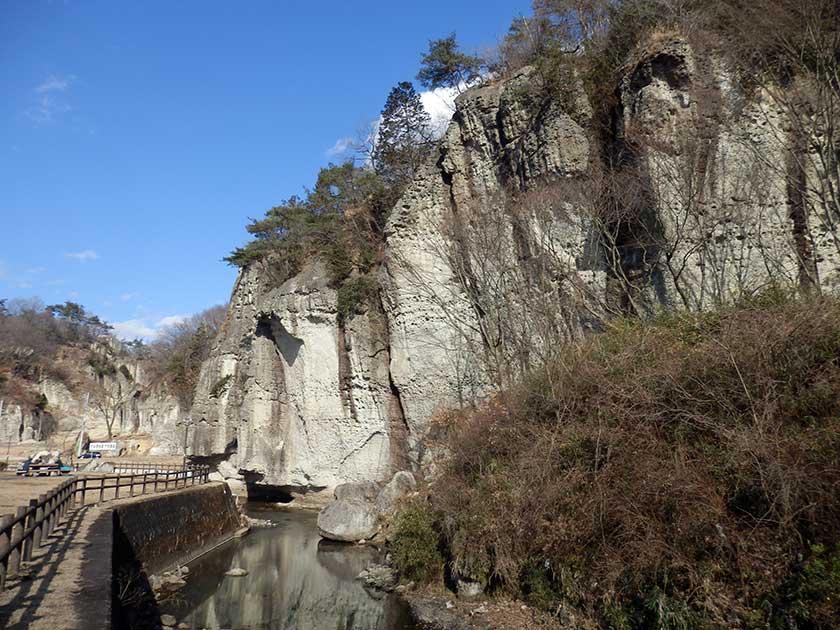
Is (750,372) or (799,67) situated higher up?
(799,67)

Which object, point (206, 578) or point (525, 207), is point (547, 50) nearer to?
point (525, 207)

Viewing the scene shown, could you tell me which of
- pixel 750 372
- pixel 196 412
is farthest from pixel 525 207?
pixel 196 412

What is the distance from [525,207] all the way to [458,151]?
18.6ft

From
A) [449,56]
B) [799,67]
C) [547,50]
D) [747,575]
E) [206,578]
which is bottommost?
[206,578]

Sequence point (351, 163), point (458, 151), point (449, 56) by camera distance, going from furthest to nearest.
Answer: point (351, 163)
point (449, 56)
point (458, 151)

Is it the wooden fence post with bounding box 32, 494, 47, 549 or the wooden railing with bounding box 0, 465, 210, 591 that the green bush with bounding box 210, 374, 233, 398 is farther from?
the wooden fence post with bounding box 32, 494, 47, 549

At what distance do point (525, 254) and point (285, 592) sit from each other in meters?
11.8

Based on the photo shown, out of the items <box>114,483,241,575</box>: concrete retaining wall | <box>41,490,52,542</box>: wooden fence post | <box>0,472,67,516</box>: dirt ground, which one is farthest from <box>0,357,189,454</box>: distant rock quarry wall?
<box>41,490,52,542</box>: wooden fence post

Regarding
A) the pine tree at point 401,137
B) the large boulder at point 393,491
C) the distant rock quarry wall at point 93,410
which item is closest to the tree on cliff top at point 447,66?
the pine tree at point 401,137

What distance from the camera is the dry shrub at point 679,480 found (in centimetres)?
722

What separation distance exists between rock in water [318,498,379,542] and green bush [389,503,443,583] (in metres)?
6.09

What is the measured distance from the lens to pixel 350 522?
2031cm

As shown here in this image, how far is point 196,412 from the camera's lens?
34.2 metres

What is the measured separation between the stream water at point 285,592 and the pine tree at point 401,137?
56.5 ft
